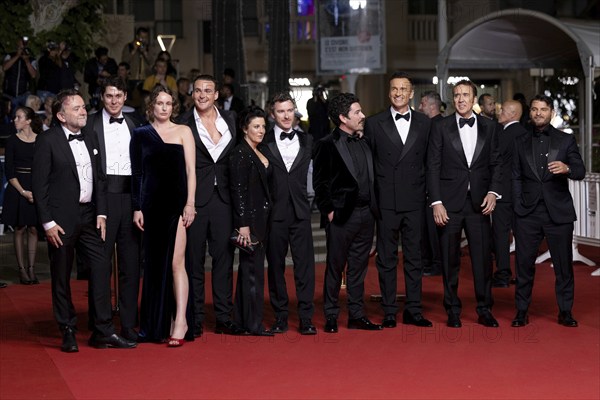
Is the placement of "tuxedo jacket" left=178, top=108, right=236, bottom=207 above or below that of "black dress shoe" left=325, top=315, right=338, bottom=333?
above

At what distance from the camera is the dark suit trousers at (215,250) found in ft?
30.8

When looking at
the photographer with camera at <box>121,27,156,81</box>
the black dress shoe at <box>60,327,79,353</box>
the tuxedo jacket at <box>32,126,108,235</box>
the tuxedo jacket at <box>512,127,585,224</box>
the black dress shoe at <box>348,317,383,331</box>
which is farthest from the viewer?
the photographer with camera at <box>121,27,156,81</box>

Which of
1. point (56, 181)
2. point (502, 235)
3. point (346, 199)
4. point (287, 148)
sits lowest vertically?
point (502, 235)

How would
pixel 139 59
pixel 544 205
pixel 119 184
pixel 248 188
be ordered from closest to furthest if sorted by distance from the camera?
pixel 119 184 < pixel 248 188 < pixel 544 205 < pixel 139 59

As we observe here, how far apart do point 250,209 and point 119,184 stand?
1.02 meters

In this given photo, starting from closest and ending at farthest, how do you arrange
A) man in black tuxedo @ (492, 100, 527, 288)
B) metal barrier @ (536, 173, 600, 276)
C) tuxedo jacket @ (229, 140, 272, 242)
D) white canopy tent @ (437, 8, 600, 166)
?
tuxedo jacket @ (229, 140, 272, 242)
man in black tuxedo @ (492, 100, 527, 288)
metal barrier @ (536, 173, 600, 276)
white canopy tent @ (437, 8, 600, 166)

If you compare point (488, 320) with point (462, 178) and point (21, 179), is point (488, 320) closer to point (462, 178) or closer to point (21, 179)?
point (462, 178)

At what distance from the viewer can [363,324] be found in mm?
9578

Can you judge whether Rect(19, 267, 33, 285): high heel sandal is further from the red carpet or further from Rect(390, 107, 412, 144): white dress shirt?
Rect(390, 107, 412, 144): white dress shirt

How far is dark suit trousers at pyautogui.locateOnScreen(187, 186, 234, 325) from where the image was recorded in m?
9.38

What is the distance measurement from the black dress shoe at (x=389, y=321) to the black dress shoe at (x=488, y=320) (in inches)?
28.4

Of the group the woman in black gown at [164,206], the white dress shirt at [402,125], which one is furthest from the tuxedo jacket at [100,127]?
the white dress shirt at [402,125]

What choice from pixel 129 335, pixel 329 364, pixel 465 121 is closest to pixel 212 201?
pixel 129 335

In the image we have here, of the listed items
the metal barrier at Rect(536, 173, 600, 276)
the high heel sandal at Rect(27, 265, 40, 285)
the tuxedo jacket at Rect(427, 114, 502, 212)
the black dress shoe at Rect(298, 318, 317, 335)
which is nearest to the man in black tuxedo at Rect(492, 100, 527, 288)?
the metal barrier at Rect(536, 173, 600, 276)
